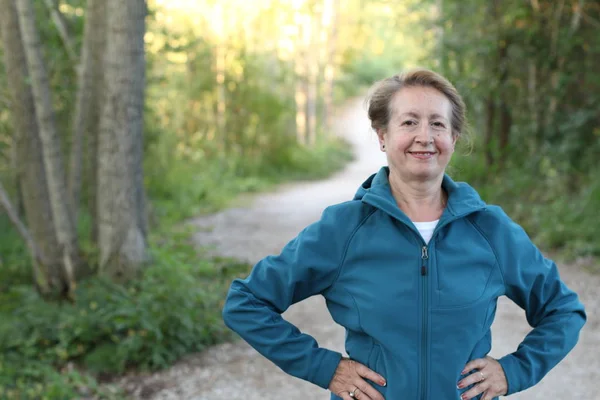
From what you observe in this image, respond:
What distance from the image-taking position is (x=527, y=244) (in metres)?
2.08

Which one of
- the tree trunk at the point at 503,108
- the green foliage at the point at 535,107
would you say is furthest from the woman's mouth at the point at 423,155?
the tree trunk at the point at 503,108

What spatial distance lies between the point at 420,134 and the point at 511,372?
0.79 m

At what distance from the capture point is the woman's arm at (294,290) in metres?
2.03

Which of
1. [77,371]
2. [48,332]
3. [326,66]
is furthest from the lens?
[326,66]

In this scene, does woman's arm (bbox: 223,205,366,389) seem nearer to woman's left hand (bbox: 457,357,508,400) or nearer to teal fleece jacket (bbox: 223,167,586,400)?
teal fleece jacket (bbox: 223,167,586,400)

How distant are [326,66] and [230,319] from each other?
23071 mm

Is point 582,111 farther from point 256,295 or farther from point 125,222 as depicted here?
point 256,295

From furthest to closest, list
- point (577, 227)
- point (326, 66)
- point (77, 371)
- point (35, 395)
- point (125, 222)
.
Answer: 1. point (326, 66)
2. point (577, 227)
3. point (125, 222)
4. point (77, 371)
5. point (35, 395)

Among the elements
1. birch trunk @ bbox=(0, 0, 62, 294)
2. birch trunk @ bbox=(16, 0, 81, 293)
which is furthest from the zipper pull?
birch trunk @ bbox=(0, 0, 62, 294)

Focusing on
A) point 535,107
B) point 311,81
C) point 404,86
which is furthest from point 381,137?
point 311,81

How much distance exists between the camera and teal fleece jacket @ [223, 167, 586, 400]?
1949 mm

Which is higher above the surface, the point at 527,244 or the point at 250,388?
the point at 527,244

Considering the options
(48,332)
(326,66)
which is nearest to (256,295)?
(48,332)

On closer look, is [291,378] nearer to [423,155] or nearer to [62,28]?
[423,155]
